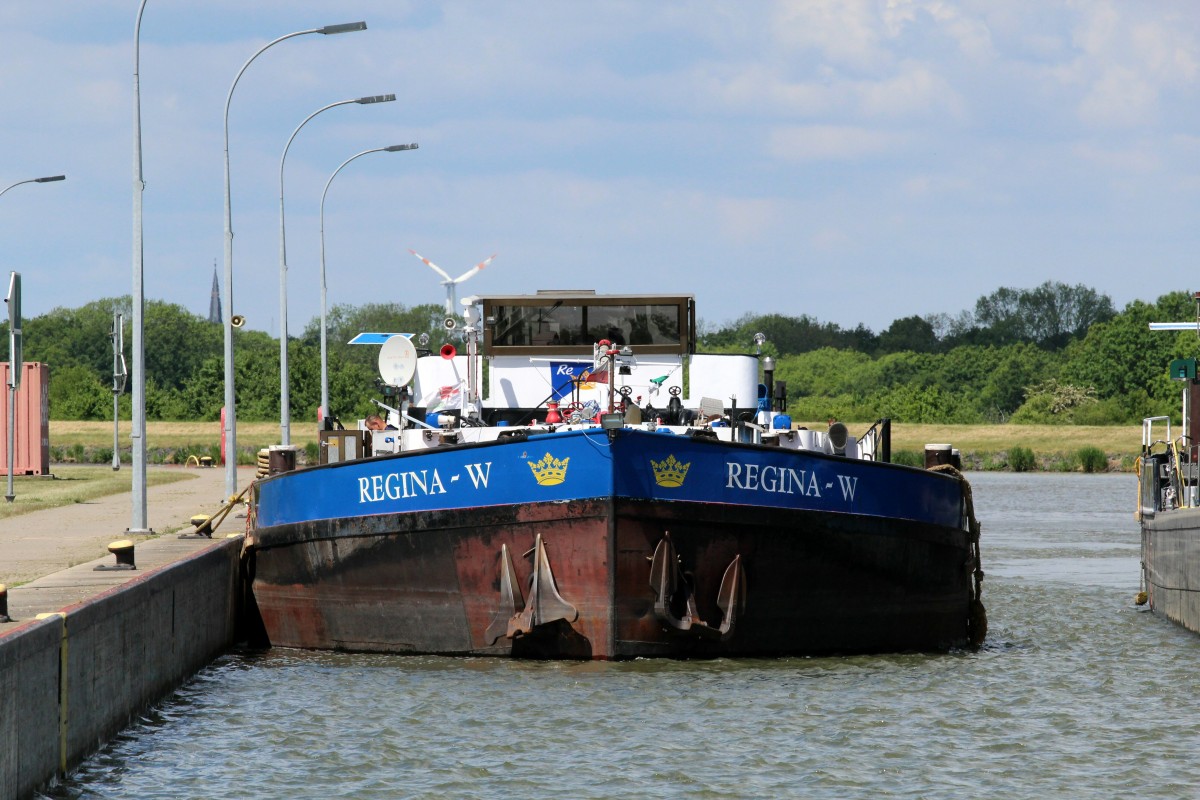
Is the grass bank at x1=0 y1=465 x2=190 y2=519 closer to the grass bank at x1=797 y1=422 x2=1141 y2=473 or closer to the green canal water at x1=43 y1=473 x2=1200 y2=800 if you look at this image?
the green canal water at x1=43 y1=473 x2=1200 y2=800

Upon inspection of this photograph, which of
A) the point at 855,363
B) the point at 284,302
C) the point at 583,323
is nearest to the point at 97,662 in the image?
the point at 583,323

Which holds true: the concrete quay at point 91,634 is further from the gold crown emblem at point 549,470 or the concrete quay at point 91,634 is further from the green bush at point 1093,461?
the green bush at point 1093,461

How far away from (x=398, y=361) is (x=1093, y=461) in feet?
182

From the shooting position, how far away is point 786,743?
1301 cm

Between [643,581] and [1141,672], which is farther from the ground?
[643,581]

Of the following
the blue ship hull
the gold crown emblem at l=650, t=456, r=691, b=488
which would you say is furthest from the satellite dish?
the gold crown emblem at l=650, t=456, r=691, b=488

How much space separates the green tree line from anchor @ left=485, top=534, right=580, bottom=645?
169ft

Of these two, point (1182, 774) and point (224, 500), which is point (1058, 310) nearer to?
point (224, 500)

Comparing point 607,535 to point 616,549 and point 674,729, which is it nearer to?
point 616,549

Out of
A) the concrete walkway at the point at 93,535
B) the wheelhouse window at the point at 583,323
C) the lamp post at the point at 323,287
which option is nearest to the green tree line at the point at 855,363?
the lamp post at the point at 323,287

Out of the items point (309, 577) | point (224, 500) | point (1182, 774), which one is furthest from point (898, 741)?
point (224, 500)

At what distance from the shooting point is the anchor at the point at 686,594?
15.1 meters

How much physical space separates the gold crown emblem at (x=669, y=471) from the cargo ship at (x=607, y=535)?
1 cm

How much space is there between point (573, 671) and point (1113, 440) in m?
68.8
